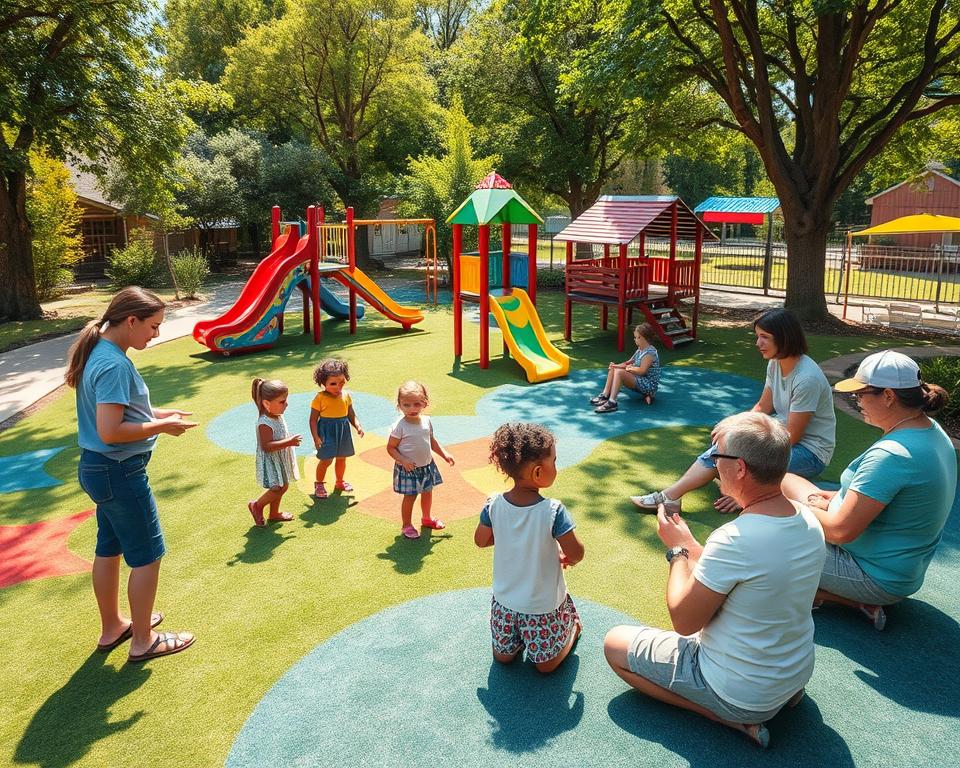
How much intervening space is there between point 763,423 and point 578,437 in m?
5.14

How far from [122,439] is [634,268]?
10778 millimetres

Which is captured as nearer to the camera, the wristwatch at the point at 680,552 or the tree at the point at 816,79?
the wristwatch at the point at 680,552

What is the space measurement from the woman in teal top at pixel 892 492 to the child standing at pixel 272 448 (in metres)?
3.81

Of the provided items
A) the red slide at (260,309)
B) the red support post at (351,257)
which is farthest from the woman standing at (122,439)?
the red support post at (351,257)

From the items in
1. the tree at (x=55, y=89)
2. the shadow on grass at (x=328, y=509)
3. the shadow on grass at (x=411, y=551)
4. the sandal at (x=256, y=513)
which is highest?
the tree at (x=55, y=89)

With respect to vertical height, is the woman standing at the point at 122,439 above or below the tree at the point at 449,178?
below

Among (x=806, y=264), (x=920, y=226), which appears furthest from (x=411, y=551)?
(x=920, y=226)

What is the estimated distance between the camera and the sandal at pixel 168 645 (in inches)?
162

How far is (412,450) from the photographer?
5.41 metres

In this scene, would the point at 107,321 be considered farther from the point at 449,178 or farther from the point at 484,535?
the point at 449,178

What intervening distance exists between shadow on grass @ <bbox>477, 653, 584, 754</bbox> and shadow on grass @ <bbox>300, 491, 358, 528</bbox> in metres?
2.49

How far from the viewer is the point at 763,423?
2.98m

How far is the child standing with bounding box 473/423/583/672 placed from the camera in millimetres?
3531

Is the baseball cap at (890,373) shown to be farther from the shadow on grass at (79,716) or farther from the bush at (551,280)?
the bush at (551,280)
